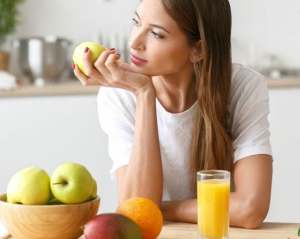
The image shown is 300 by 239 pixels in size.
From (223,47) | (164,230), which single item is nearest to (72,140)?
(223,47)

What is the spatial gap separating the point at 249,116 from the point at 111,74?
1.34 ft

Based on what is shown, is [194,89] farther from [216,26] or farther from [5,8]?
[5,8]

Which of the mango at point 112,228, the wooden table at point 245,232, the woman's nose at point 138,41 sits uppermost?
the woman's nose at point 138,41

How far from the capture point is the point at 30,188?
1182 millimetres

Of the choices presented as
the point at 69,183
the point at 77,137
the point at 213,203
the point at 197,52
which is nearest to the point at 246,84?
the point at 197,52

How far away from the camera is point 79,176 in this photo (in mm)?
1188

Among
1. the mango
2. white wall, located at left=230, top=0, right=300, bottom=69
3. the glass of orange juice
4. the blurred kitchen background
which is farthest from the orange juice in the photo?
white wall, located at left=230, top=0, right=300, bottom=69

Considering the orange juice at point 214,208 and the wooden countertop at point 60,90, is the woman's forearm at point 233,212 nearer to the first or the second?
the orange juice at point 214,208

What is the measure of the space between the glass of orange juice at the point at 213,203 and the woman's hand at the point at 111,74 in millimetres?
483

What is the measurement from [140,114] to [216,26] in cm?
32

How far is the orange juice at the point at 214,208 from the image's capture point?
4.08 ft

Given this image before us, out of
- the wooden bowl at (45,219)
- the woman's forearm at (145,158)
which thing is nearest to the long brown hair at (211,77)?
the woman's forearm at (145,158)

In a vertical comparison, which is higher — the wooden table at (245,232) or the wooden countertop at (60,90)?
the wooden countertop at (60,90)

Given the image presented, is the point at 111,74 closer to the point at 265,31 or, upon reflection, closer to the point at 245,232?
the point at 245,232
